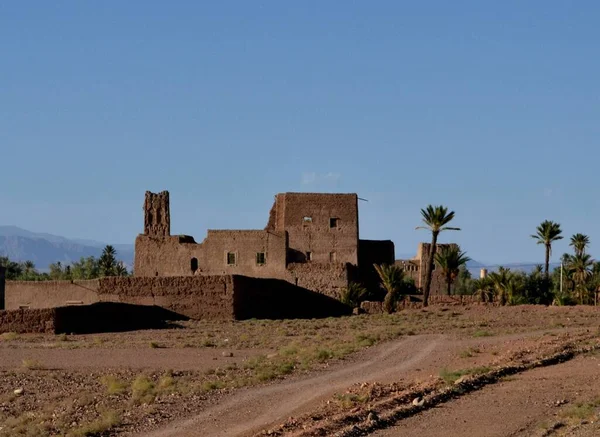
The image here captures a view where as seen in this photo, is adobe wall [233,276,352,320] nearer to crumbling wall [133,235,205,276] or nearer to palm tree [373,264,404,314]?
palm tree [373,264,404,314]

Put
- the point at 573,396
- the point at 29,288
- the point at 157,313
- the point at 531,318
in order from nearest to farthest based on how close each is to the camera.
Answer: the point at 573,396 → the point at 531,318 → the point at 157,313 → the point at 29,288

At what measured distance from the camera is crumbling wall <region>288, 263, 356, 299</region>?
5244 cm

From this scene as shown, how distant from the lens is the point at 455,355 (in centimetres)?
3038

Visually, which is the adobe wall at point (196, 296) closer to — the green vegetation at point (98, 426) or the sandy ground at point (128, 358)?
the sandy ground at point (128, 358)

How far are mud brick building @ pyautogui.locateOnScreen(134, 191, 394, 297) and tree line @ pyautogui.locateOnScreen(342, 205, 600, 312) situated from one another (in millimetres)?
2392

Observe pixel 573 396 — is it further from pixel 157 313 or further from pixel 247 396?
pixel 157 313

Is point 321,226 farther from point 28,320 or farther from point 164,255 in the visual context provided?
point 28,320

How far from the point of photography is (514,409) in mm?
21234

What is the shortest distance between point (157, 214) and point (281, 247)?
8117 mm

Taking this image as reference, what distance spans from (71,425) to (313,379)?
6553mm

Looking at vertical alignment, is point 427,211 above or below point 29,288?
above

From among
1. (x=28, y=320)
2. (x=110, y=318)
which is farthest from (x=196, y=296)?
(x=28, y=320)

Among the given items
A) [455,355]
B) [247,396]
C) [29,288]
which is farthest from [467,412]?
[29,288]

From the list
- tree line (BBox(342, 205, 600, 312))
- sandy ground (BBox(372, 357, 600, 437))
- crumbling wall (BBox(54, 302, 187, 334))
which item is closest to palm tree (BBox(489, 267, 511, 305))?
tree line (BBox(342, 205, 600, 312))
